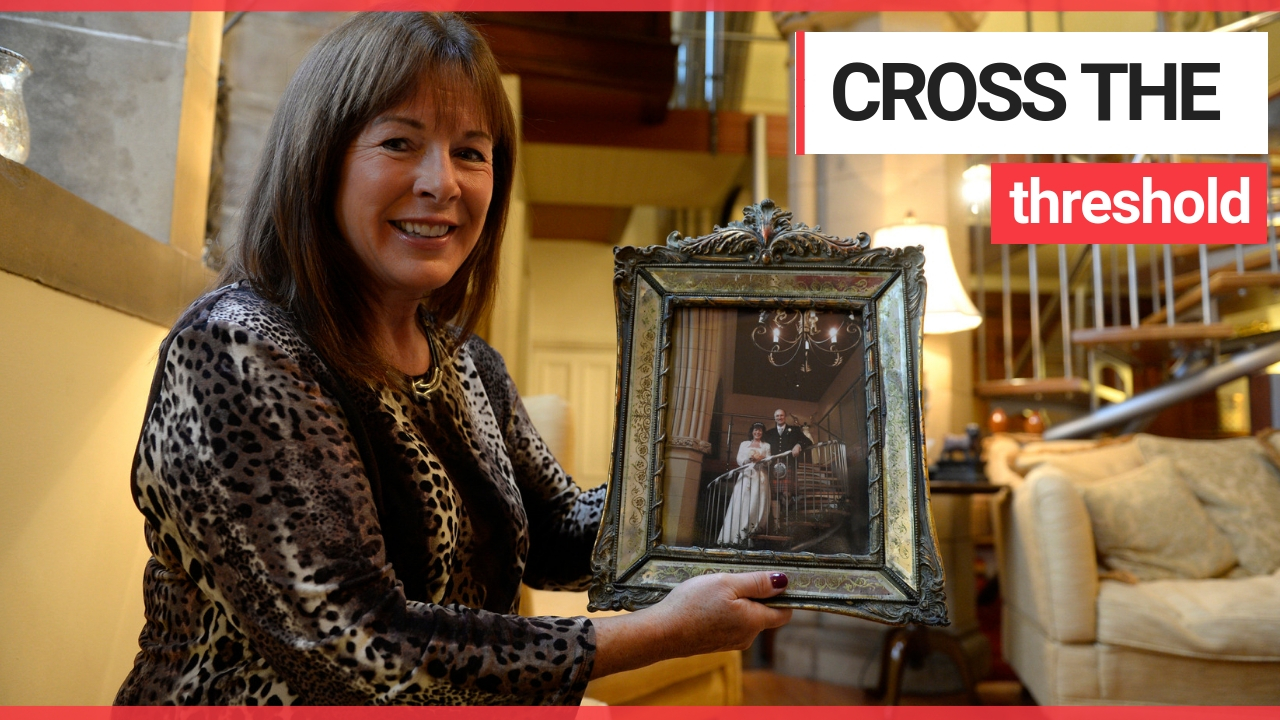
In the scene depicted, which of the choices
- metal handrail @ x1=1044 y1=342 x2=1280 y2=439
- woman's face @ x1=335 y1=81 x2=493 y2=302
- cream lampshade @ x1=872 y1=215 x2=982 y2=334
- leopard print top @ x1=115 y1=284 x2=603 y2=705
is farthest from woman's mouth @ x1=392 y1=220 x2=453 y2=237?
metal handrail @ x1=1044 y1=342 x2=1280 y2=439

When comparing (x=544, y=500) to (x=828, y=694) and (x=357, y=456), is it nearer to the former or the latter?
(x=357, y=456)

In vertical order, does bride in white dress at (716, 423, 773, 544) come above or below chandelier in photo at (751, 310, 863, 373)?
below

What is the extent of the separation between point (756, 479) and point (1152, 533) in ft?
8.15

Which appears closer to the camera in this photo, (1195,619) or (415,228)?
(415,228)

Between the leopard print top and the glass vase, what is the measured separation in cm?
73

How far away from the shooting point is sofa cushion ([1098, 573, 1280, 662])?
2.50 m

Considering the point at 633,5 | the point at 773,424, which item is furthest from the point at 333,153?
the point at 633,5

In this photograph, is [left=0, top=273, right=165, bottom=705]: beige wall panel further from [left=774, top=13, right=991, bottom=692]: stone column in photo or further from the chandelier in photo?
[left=774, top=13, right=991, bottom=692]: stone column in photo

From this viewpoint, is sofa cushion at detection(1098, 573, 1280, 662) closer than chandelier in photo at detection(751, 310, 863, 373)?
No

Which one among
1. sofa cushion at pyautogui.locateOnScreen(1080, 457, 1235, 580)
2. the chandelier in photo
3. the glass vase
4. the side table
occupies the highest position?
the glass vase

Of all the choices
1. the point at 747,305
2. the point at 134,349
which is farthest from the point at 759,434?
Answer: the point at 134,349

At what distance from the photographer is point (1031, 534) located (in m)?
2.86

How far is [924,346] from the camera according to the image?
152 inches

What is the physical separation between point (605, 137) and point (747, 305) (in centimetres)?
479
